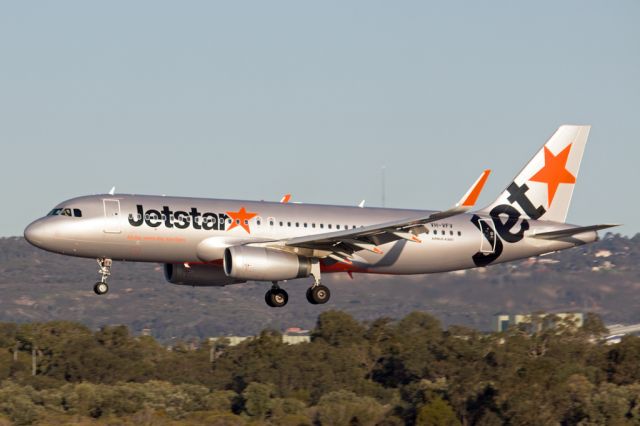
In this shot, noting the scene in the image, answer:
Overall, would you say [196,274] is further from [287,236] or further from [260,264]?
[260,264]

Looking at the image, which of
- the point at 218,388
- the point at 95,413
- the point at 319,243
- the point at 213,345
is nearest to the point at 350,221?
the point at 319,243

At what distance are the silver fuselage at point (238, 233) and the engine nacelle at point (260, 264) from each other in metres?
0.94

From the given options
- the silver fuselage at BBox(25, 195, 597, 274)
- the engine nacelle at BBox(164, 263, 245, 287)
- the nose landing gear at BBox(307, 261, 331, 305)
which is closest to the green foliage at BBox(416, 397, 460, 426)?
the silver fuselage at BBox(25, 195, 597, 274)

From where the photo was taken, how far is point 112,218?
162 ft

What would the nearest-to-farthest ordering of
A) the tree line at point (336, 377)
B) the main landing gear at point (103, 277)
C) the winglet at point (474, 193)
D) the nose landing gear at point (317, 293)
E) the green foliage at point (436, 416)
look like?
the winglet at point (474, 193) < the main landing gear at point (103, 277) < the nose landing gear at point (317, 293) < the green foliage at point (436, 416) < the tree line at point (336, 377)

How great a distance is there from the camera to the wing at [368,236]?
47.7 metres

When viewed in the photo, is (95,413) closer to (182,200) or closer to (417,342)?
(417,342)

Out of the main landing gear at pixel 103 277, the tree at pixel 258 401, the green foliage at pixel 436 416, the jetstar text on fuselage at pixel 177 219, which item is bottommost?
the green foliage at pixel 436 416

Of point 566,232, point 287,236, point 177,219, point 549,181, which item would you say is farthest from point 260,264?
point 549,181

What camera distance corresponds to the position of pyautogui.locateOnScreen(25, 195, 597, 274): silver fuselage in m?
49.5

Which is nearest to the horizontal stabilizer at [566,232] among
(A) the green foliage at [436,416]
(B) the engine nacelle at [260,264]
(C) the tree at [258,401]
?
(B) the engine nacelle at [260,264]

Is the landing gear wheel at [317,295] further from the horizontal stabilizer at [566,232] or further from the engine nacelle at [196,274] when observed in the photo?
the horizontal stabilizer at [566,232]

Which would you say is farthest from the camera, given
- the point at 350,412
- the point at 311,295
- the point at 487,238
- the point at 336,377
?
the point at 336,377

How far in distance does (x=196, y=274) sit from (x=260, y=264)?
4827 millimetres
